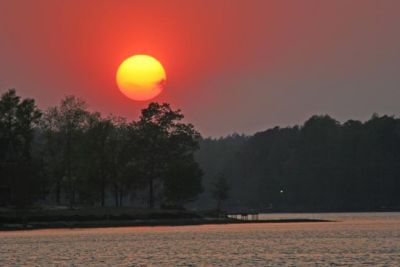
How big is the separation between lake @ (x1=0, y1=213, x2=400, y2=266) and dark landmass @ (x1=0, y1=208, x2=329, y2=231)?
5088 millimetres

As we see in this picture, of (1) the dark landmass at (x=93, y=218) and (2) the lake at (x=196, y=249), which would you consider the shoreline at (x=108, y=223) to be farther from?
(2) the lake at (x=196, y=249)

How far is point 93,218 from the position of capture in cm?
14550

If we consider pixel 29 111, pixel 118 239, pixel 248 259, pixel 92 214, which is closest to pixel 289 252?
pixel 248 259

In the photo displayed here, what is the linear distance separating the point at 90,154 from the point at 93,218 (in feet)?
42.4

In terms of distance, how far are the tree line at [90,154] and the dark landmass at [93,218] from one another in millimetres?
3955

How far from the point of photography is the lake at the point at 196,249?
78188 millimetres

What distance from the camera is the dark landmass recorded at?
138 m

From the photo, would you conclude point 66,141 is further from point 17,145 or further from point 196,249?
point 196,249

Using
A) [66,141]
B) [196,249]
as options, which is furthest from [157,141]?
[196,249]

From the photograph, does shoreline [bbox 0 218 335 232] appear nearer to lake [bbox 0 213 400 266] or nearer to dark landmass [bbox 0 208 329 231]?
dark landmass [bbox 0 208 329 231]

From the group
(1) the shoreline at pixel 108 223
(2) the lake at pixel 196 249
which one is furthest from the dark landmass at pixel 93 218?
(2) the lake at pixel 196 249

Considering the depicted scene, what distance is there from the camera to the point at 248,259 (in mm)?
79875

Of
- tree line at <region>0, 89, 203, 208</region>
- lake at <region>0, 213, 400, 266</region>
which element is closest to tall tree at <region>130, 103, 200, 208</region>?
tree line at <region>0, 89, 203, 208</region>

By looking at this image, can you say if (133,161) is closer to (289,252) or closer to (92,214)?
(92,214)
